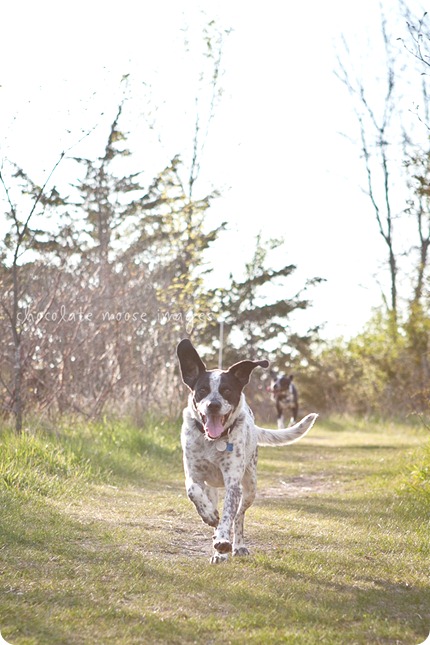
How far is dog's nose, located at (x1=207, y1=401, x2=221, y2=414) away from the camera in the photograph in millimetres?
5711

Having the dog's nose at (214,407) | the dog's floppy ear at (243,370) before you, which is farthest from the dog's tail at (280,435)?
the dog's nose at (214,407)

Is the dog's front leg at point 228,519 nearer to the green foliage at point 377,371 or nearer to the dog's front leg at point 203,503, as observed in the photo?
the dog's front leg at point 203,503

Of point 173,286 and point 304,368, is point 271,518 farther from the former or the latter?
point 304,368

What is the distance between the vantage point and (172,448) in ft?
39.3

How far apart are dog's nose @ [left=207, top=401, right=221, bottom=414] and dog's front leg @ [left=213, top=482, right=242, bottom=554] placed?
508 mm

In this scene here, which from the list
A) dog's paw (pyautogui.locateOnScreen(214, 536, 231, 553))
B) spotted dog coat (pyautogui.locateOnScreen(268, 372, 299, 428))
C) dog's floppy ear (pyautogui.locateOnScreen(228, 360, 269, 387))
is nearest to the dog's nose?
dog's floppy ear (pyautogui.locateOnScreen(228, 360, 269, 387))

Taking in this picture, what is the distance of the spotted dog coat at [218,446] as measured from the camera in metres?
5.65

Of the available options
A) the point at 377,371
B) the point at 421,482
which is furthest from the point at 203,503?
the point at 377,371

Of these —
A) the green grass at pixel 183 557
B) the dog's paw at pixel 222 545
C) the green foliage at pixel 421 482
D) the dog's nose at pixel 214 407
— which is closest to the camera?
the green grass at pixel 183 557

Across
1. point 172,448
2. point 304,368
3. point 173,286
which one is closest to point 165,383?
point 173,286

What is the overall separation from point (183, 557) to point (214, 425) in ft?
3.01

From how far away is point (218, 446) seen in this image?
582cm

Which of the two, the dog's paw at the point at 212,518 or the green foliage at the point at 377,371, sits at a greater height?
the green foliage at the point at 377,371

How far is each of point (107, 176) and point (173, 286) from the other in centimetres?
199
